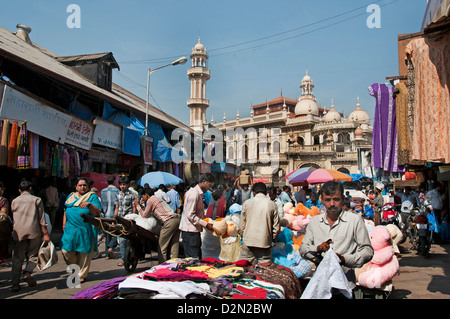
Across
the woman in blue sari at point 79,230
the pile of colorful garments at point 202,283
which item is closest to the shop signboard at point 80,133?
the woman in blue sari at point 79,230

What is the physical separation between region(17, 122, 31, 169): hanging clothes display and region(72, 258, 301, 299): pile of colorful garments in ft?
19.8

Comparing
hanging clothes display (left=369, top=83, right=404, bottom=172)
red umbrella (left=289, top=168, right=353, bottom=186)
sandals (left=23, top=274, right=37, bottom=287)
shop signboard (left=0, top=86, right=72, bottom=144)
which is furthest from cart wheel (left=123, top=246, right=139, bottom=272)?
red umbrella (left=289, top=168, right=353, bottom=186)

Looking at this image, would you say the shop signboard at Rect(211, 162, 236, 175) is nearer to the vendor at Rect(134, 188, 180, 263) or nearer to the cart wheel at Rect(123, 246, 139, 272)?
the cart wheel at Rect(123, 246, 139, 272)

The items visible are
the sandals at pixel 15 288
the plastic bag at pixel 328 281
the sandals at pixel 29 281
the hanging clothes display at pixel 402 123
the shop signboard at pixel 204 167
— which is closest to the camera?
the plastic bag at pixel 328 281

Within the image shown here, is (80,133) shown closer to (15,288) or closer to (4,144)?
(4,144)

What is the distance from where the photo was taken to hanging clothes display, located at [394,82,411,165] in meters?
6.91

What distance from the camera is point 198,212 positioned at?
6.38 meters

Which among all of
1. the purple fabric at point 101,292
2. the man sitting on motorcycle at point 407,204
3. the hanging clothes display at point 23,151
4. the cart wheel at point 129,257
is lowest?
the cart wheel at point 129,257

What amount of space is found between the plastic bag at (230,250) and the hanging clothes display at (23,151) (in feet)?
17.4

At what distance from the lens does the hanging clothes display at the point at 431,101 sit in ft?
14.0

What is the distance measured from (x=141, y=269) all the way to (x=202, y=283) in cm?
424

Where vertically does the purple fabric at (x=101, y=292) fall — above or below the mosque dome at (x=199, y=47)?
below

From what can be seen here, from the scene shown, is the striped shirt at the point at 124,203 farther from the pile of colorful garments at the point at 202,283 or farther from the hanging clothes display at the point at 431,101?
the hanging clothes display at the point at 431,101
